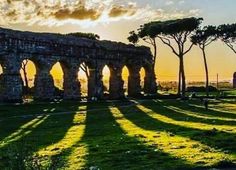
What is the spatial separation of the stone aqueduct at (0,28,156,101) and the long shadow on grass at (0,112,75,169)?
1998 centimetres

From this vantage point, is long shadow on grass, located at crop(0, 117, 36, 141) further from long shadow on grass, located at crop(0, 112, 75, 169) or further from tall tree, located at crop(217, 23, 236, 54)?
tall tree, located at crop(217, 23, 236, 54)

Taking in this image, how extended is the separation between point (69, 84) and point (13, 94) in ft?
40.1

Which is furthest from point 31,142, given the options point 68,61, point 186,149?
point 68,61

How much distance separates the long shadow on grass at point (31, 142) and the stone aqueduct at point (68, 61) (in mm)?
19978

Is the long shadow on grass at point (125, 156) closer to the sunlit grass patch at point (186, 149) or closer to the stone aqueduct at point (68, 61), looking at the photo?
the sunlit grass patch at point (186, 149)

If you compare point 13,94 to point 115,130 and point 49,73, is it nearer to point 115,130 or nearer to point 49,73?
point 49,73

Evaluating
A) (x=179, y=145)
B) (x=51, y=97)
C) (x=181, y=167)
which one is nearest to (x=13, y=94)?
(x=51, y=97)

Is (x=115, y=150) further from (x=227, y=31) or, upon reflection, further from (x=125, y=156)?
(x=227, y=31)

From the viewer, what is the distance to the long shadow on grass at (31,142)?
1119 cm

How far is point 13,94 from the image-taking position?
60.5 m

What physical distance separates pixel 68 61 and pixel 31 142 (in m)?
45.9

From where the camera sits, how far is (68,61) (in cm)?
7056

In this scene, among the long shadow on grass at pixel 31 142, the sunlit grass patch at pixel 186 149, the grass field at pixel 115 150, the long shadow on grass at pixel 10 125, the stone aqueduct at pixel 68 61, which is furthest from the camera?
the stone aqueduct at pixel 68 61

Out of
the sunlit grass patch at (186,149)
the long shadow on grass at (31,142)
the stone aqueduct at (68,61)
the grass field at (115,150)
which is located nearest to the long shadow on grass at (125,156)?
the grass field at (115,150)
